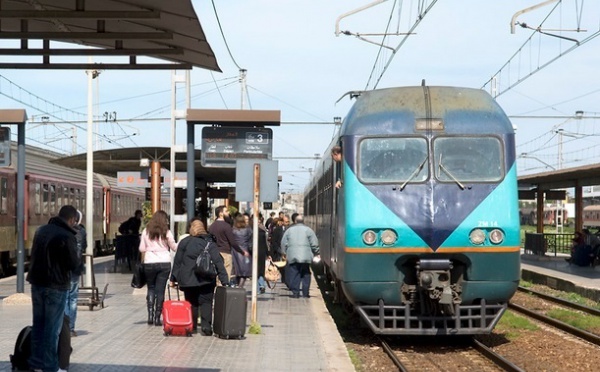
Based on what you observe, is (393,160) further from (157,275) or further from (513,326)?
(513,326)

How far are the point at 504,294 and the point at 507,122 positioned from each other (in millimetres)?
2321

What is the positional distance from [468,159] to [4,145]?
8569 millimetres

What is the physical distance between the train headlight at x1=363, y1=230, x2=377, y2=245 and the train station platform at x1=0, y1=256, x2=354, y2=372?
1.31 metres

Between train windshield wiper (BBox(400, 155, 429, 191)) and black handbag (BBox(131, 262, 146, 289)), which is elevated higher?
train windshield wiper (BBox(400, 155, 429, 191))

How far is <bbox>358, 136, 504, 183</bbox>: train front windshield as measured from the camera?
1311 centimetres

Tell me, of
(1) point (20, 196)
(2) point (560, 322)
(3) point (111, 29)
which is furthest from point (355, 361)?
(1) point (20, 196)

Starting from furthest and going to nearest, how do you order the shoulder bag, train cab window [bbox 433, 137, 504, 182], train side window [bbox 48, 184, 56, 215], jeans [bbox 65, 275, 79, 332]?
train side window [bbox 48, 184, 56, 215]
the shoulder bag
train cab window [bbox 433, 137, 504, 182]
jeans [bbox 65, 275, 79, 332]

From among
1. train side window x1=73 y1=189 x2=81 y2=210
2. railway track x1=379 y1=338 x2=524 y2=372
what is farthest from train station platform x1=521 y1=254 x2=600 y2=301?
train side window x1=73 y1=189 x2=81 y2=210

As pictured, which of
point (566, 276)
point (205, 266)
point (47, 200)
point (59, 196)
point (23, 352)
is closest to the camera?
point (23, 352)

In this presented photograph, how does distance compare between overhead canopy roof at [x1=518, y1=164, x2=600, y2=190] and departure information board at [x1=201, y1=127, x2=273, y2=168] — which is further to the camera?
overhead canopy roof at [x1=518, y1=164, x2=600, y2=190]

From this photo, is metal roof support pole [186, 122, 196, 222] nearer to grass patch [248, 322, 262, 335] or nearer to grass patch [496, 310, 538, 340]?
grass patch [248, 322, 262, 335]

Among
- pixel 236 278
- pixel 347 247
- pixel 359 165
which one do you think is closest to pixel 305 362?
pixel 347 247

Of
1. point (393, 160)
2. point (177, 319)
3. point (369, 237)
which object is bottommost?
point (177, 319)

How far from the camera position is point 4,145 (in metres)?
17.6
